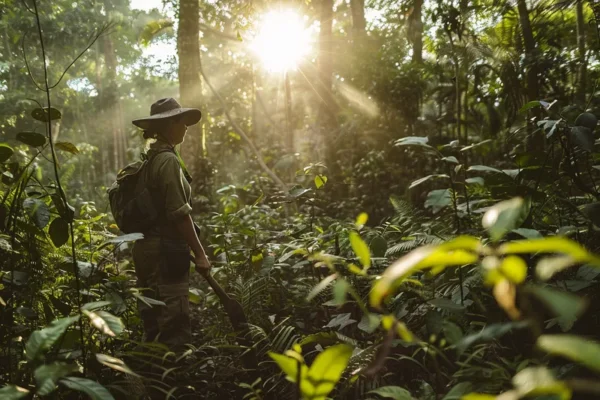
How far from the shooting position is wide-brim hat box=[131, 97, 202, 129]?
3379 millimetres

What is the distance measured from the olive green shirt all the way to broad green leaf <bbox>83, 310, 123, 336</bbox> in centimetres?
194

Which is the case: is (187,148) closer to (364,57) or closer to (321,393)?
(364,57)

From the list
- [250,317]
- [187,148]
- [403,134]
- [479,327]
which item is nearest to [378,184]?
[403,134]

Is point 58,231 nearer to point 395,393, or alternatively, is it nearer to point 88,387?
point 88,387

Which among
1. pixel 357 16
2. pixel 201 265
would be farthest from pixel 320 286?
pixel 357 16

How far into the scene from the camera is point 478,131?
9.67 metres

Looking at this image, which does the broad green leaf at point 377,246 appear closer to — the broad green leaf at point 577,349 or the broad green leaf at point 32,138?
the broad green leaf at point 32,138

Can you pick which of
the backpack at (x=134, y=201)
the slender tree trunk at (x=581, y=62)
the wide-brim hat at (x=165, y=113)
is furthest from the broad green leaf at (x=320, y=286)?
the slender tree trunk at (x=581, y=62)

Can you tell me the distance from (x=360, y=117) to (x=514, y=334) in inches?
305

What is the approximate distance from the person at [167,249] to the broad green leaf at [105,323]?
1.94 metres

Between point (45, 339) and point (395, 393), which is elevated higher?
point (45, 339)

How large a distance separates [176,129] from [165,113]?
5.6 inches

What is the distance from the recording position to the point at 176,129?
3.49 m

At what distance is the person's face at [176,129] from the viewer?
346 cm
